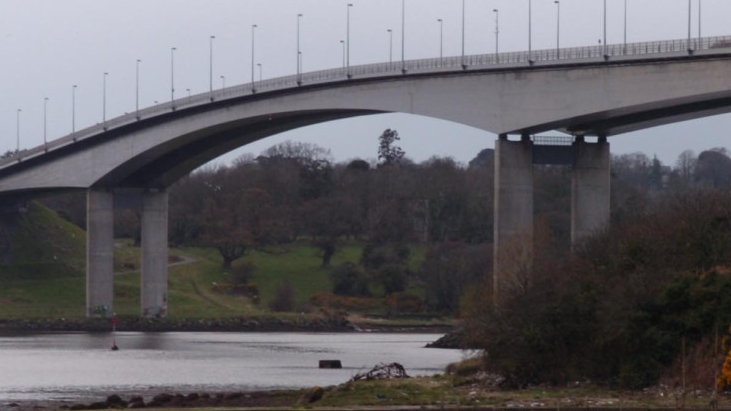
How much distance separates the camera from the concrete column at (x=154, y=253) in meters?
94.2

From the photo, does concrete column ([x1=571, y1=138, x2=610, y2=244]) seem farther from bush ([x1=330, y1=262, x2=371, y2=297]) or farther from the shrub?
bush ([x1=330, y1=262, x2=371, y2=297])

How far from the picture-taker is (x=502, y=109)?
6244 cm

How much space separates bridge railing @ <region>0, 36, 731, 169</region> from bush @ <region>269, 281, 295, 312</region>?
20216 mm

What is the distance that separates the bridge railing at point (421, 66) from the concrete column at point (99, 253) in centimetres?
411

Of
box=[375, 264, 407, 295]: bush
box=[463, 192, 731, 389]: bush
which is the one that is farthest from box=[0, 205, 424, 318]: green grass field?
box=[463, 192, 731, 389]: bush

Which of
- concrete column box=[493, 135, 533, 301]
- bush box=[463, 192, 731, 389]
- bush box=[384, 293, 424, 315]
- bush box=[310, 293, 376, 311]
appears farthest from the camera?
bush box=[310, 293, 376, 311]

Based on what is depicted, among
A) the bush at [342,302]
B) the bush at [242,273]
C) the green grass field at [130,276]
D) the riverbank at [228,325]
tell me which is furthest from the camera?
the bush at [242,273]

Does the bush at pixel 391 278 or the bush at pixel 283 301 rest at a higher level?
the bush at pixel 391 278

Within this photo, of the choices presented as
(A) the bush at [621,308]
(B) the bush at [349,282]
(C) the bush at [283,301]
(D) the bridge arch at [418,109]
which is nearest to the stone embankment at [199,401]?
(A) the bush at [621,308]

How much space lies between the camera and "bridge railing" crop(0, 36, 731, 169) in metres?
56.0

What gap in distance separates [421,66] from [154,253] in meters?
32.4

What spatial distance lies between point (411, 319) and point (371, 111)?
31.6 metres

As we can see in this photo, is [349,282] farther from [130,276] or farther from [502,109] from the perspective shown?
[502,109]

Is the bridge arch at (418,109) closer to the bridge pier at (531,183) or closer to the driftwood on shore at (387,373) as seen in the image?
the bridge pier at (531,183)
